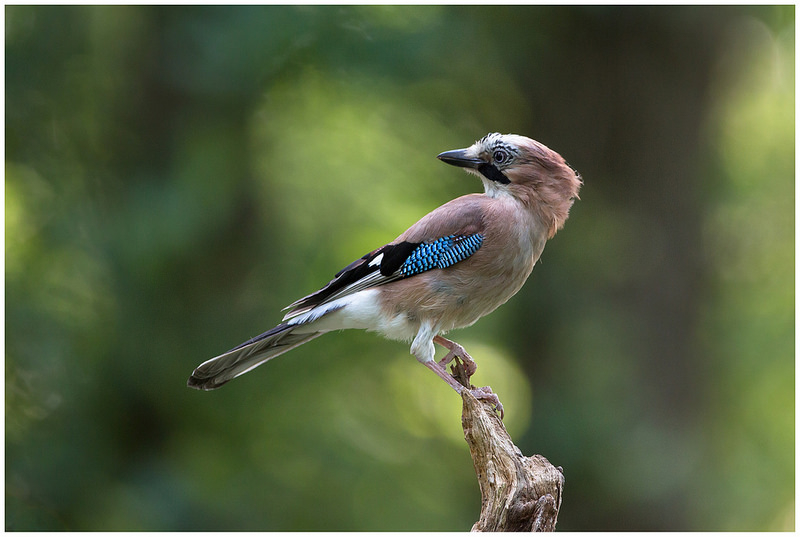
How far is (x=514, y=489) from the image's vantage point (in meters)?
4.14

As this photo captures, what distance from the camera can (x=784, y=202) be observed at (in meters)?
10.4

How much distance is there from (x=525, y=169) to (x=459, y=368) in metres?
1.27

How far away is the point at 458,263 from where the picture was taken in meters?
4.68

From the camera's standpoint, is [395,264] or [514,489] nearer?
[514,489]

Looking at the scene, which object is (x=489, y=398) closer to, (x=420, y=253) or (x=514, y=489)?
(x=514, y=489)

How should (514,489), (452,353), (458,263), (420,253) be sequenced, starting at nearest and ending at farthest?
(514,489), (458,263), (420,253), (452,353)

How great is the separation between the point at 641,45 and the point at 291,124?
3850 mm

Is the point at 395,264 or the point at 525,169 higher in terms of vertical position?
the point at 525,169

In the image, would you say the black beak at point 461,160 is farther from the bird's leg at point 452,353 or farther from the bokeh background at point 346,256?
the bokeh background at point 346,256

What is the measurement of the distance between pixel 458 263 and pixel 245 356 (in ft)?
4.78

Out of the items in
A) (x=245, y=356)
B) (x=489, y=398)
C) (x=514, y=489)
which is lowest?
(x=514, y=489)

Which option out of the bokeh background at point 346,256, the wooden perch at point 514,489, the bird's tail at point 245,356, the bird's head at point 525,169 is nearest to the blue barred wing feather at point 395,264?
the bird's tail at point 245,356

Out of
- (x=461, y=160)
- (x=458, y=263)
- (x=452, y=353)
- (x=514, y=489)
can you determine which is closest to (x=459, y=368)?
(x=452, y=353)

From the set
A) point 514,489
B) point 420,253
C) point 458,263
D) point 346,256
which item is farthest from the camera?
point 346,256
